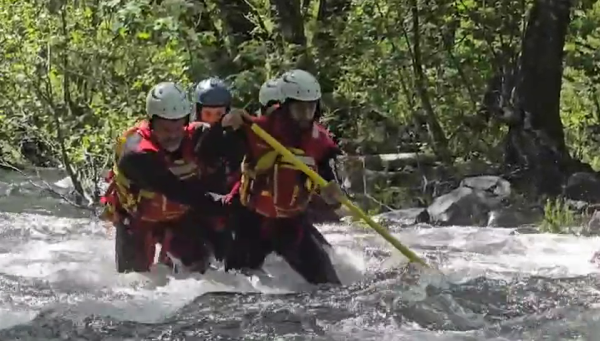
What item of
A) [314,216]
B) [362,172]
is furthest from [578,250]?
[362,172]

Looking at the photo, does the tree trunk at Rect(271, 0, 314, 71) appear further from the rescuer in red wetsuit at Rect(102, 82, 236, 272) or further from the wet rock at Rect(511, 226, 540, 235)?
the rescuer in red wetsuit at Rect(102, 82, 236, 272)

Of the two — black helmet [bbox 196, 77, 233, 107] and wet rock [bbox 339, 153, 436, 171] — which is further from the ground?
black helmet [bbox 196, 77, 233, 107]

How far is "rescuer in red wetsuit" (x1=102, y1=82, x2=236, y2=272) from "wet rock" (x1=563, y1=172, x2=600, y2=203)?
18.1 ft

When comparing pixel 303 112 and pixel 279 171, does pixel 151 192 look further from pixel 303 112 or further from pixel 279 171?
pixel 303 112

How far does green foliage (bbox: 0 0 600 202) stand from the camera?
12.8m

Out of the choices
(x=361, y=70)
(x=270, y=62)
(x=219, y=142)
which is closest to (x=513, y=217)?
(x=361, y=70)

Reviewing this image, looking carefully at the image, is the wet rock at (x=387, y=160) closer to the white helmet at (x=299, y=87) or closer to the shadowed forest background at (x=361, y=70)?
the shadowed forest background at (x=361, y=70)

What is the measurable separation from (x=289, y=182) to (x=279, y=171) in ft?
0.32

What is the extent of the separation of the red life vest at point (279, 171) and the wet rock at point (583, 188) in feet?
17.7

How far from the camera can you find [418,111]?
1367cm

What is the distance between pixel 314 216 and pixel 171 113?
4.43 ft

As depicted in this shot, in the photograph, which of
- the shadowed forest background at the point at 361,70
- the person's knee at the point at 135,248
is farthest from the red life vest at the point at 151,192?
the shadowed forest background at the point at 361,70

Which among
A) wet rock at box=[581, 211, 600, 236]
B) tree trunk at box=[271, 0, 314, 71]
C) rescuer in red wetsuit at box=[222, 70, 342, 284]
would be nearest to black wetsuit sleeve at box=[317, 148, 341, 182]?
rescuer in red wetsuit at box=[222, 70, 342, 284]

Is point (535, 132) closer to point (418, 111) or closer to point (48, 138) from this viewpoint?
point (418, 111)
